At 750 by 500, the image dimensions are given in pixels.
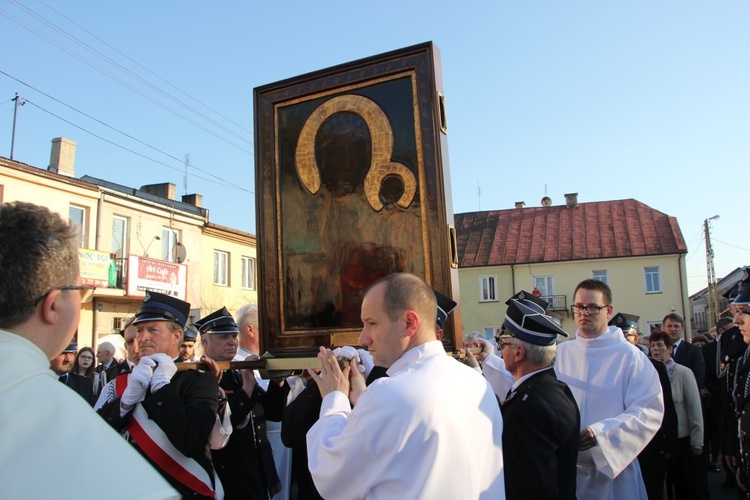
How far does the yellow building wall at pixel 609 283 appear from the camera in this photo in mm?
40344

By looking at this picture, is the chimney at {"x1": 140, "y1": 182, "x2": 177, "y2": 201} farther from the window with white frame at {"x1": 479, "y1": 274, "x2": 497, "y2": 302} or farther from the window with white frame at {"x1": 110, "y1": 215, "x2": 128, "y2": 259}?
the window with white frame at {"x1": 479, "y1": 274, "x2": 497, "y2": 302}

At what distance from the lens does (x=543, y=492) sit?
3160 millimetres

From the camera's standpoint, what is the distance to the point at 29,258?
1742mm

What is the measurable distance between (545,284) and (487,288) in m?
3.91

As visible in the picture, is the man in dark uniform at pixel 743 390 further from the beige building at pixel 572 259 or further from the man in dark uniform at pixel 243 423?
the beige building at pixel 572 259

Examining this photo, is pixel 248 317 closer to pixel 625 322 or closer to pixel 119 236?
pixel 625 322

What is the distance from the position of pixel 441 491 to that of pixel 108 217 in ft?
80.5

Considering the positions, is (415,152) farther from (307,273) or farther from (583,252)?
(583,252)

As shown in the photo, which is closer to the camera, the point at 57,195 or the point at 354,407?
the point at 354,407

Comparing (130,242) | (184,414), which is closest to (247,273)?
(130,242)

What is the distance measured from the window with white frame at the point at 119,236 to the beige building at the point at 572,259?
23.2 metres

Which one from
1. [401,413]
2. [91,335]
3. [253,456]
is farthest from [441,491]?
[91,335]

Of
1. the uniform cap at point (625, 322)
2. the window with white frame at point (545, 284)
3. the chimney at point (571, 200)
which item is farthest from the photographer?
the chimney at point (571, 200)

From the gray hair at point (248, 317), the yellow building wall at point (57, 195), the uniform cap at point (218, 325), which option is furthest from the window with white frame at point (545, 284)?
the uniform cap at point (218, 325)
